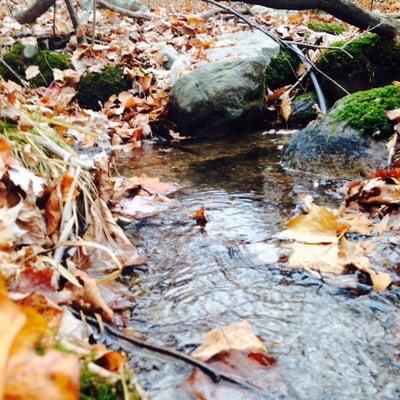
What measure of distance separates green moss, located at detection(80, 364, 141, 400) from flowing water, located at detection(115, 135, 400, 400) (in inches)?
13.2

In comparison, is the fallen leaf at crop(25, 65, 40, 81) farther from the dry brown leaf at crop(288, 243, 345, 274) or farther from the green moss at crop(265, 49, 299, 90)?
the dry brown leaf at crop(288, 243, 345, 274)

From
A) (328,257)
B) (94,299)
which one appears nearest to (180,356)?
(94,299)

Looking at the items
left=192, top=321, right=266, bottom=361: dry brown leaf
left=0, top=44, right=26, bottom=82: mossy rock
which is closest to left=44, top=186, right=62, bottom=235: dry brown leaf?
left=192, top=321, right=266, bottom=361: dry brown leaf

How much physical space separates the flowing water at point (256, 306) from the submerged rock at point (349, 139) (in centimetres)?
54

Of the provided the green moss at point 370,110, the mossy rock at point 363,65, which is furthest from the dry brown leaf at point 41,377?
the mossy rock at point 363,65

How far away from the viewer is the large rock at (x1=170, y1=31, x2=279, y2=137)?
15.3 ft

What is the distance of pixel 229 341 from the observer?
124cm

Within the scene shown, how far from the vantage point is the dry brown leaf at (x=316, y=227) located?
6.09 feet

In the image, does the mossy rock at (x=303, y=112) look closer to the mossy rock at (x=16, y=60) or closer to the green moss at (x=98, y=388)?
the mossy rock at (x=16, y=60)

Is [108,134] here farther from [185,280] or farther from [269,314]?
[269,314]

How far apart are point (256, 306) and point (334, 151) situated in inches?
78.5

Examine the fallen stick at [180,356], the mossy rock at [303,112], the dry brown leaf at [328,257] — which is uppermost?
the fallen stick at [180,356]

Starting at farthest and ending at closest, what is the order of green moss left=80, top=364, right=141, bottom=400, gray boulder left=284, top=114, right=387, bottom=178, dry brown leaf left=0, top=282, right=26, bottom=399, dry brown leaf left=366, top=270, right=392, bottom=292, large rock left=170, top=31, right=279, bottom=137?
large rock left=170, top=31, right=279, bottom=137 → gray boulder left=284, top=114, right=387, bottom=178 → dry brown leaf left=366, top=270, right=392, bottom=292 → green moss left=80, top=364, right=141, bottom=400 → dry brown leaf left=0, top=282, right=26, bottom=399

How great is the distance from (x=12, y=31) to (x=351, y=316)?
246 inches
